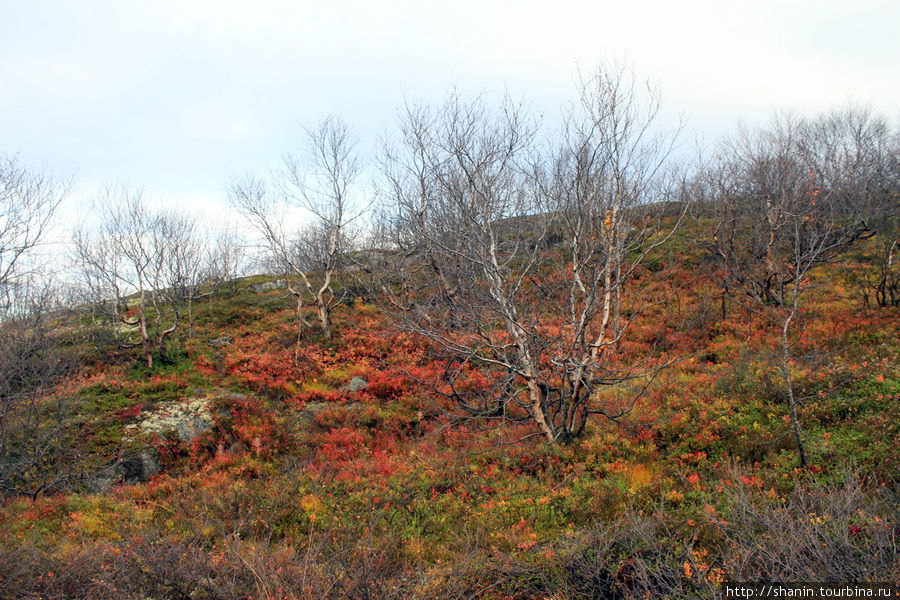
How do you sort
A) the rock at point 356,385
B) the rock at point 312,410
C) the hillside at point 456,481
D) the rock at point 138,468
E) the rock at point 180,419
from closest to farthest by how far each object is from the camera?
the hillside at point 456,481
the rock at point 138,468
the rock at point 180,419
the rock at point 312,410
the rock at point 356,385

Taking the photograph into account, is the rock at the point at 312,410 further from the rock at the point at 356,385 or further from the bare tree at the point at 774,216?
the bare tree at the point at 774,216

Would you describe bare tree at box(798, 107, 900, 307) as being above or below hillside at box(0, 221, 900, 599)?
above

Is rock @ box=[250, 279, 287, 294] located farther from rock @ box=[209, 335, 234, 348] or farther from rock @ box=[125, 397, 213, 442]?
rock @ box=[125, 397, 213, 442]

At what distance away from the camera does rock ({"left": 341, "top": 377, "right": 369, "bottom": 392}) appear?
1425 cm

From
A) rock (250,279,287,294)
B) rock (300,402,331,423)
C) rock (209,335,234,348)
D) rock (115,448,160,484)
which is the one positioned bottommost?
rock (115,448,160,484)

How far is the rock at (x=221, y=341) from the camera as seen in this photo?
18.7 metres

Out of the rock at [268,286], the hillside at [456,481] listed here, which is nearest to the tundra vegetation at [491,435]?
the hillside at [456,481]

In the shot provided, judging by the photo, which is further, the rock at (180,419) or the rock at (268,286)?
the rock at (268,286)

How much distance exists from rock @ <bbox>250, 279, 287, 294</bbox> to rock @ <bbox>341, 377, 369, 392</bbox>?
1599 centimetres

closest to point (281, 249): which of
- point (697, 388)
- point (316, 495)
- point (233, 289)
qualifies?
point (233, 289)

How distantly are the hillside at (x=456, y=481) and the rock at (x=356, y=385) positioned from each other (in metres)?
0.09

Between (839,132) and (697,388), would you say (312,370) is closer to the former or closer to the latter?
(697,388)

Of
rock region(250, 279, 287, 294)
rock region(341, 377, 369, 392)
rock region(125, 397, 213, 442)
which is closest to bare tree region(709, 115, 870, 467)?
rock region(341, 377, 369, 392)

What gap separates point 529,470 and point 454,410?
4.41m
